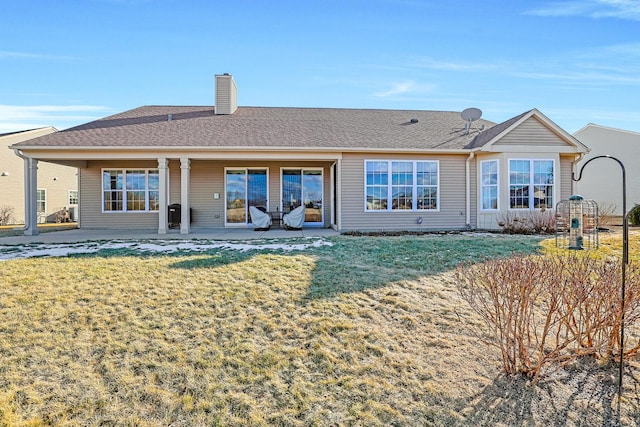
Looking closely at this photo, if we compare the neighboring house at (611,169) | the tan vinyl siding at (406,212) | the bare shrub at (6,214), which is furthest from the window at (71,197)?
the neighboring house at (611,169)

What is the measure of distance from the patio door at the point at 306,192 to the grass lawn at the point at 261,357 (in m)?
8.24

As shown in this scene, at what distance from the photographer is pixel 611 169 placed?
20016 mm

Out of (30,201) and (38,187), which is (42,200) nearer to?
(38,187)

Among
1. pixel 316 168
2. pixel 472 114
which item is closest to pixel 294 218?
pixel 316 168

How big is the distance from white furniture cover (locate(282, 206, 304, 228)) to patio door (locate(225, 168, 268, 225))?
1.67 m

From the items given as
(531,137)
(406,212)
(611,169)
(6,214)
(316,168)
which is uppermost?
(531,137)

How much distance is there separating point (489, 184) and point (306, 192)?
262 inches

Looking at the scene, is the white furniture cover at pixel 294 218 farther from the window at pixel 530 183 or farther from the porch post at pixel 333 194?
the window at pixel 530 183

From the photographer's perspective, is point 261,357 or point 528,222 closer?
point 261,357

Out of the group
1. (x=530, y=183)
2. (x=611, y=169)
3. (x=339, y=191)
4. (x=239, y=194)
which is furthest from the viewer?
(x=611, y=169)

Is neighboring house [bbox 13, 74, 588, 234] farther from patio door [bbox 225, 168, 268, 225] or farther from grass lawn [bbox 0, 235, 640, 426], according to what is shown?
grass lawn [bbox 0, 235, 640, 426]

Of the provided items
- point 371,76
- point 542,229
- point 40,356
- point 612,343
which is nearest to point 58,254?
point 40,356

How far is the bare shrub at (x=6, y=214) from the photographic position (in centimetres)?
1894

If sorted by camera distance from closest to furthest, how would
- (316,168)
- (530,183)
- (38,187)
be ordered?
(530,183) < (316,168) < (38,187)
